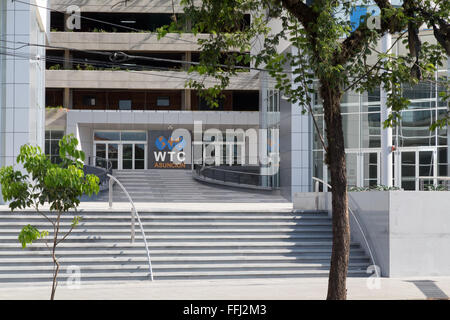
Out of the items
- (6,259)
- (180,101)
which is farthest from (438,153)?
(180,101)

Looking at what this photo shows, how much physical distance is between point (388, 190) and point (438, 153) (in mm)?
11308

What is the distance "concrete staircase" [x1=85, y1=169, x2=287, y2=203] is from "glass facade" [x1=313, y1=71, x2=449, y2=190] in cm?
502

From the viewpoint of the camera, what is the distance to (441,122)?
35.0 ft

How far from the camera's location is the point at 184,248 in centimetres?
1828

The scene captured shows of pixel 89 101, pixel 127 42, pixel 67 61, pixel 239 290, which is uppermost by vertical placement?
pixel 127 42

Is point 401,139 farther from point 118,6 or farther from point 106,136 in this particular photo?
point 106,136

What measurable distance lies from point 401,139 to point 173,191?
1234 centimetres

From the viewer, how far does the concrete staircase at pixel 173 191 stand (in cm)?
3222

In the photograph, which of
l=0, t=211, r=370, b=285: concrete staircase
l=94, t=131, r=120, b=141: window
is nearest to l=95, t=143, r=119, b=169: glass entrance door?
l=94, t=131, r=120, b=141: window

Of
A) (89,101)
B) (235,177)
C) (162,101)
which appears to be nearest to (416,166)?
(235,177)

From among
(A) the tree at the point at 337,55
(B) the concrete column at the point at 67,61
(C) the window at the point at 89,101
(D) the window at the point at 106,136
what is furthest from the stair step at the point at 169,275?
(C) the window at the point at 89,101

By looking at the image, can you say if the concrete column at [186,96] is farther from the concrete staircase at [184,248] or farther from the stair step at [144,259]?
the stair step at [144,259]
